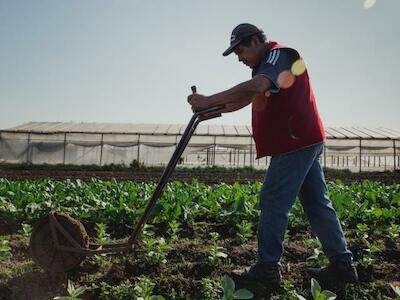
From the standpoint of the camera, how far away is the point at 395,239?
3.52 m

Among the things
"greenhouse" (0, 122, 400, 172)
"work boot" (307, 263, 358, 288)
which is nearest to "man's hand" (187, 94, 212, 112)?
"work boot" (307, 263, 358, 288)

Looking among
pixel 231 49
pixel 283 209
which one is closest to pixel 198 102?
pixel 231 49

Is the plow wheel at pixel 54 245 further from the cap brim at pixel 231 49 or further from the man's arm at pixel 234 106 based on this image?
the cap brim at pixel 231 49

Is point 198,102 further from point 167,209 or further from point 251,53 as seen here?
point 167,209

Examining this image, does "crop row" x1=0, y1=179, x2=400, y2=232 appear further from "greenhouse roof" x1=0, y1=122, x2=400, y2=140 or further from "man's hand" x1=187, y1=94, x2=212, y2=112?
"greenhouse roof" x1=0, y1=122, x2=400, y2=140

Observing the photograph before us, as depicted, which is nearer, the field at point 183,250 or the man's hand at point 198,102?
the man's hand at point 198,102

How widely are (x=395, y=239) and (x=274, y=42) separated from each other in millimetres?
2306

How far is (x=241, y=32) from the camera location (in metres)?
2.36

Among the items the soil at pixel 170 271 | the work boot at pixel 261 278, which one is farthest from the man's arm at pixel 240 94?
the soil at pixel 170 271

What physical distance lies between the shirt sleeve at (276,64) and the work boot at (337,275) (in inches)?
49.2

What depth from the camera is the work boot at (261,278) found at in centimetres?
237

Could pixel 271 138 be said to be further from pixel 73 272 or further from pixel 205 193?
pixel 205 193

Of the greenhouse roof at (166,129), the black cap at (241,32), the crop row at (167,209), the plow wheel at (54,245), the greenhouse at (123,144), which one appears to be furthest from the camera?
the greenhouse roof at (166,129)

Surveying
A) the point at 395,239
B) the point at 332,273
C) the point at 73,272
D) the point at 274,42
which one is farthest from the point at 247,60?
the point at 395,239
